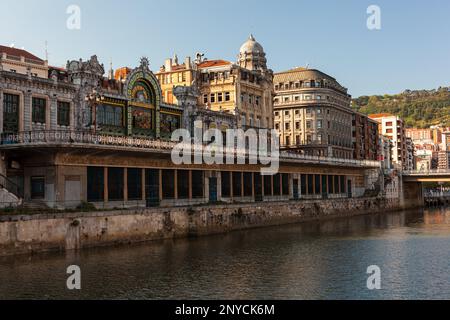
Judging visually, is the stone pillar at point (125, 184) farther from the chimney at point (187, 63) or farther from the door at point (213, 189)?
the chimney at point (187, 63)

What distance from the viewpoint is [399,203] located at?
120125 millimetres

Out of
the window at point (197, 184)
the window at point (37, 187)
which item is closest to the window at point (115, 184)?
the window at point (37, 187)

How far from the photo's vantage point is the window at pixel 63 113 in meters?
62.6

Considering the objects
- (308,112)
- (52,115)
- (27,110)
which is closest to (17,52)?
Result: (52,115)

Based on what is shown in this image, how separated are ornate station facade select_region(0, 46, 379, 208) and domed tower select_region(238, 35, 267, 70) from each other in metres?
26.1

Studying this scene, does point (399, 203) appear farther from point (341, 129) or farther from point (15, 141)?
point (15, 141)

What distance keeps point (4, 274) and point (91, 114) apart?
30.6 meters

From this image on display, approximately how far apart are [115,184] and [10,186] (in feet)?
33.6

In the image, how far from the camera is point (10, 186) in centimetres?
5428

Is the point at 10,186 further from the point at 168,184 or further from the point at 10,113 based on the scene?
the point at 168,184

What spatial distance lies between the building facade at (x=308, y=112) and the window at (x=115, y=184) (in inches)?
3102

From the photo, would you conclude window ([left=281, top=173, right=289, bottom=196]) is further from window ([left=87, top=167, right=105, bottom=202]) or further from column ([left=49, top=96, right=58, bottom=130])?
column ([left=49, top=96, right=58, bottom=130])

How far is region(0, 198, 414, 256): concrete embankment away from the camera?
1768 inches
